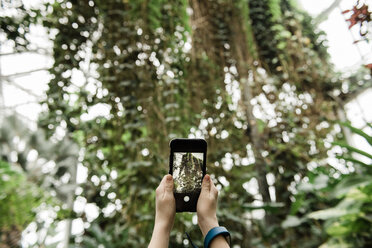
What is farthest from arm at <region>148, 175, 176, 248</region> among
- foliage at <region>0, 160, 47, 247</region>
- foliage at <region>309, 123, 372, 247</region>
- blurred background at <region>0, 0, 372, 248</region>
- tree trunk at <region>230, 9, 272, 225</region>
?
foliage at <region>0, 160, 47, 247</region>

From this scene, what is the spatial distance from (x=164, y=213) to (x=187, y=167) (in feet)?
0.39

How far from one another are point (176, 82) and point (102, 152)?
2.54ft

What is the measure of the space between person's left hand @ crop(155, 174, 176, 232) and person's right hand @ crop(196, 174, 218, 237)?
0.06 meters

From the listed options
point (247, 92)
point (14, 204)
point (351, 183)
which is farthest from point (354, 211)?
point (14, 204)

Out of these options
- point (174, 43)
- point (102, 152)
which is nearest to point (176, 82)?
point (174, 43)

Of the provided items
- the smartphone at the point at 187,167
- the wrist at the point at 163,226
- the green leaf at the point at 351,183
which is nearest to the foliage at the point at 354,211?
the green leaf at the point at 351,183

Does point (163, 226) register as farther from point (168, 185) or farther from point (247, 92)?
point (247, 92)

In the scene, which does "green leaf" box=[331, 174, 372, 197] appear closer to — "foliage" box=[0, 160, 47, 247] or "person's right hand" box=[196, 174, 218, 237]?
"person's right hand" box=[196, 174, 218, 237]

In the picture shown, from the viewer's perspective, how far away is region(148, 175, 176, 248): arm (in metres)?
0.50

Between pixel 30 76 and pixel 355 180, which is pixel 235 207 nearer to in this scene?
pixel 355 180

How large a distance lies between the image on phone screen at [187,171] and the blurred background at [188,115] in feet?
2.35

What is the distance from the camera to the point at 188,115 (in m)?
1.84

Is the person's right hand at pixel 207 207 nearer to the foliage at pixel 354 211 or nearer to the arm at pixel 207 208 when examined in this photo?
the arm at pixel 207 208

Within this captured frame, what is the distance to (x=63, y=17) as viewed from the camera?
1.79m
